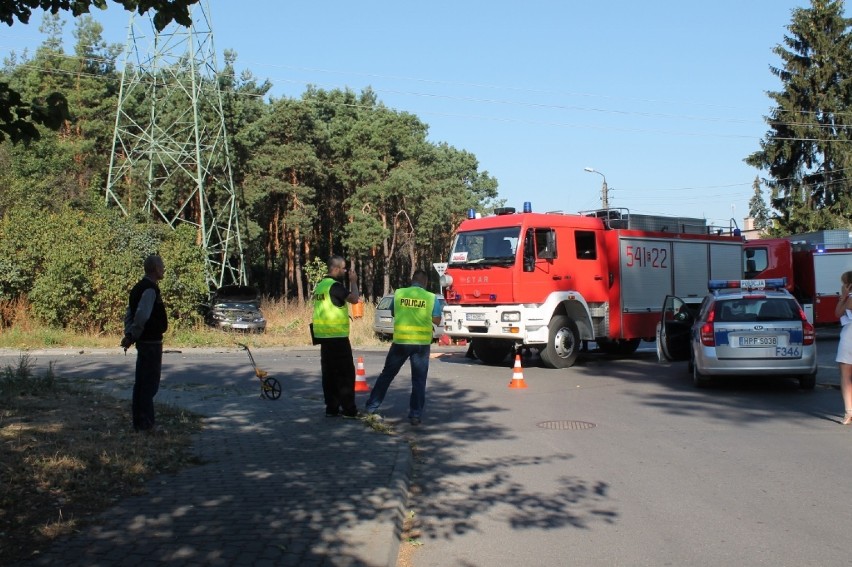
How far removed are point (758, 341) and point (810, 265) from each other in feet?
50.3

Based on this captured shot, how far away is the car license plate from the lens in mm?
12836

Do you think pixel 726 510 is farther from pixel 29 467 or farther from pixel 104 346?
pixel 104 346

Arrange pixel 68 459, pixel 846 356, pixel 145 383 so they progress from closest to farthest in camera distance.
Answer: pixel 68 459
pixel 145 383
pixel 846 356

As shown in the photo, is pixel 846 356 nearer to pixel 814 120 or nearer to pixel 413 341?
pixel 413 341

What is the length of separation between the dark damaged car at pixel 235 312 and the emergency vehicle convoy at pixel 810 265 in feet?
53.3

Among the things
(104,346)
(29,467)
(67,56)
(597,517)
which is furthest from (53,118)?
(67,56)

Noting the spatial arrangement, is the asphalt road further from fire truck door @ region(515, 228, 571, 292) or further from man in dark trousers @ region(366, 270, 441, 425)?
fire truck door @ region(515, 228, 571, 292)

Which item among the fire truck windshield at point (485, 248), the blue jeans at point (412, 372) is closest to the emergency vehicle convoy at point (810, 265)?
the fire truck windshield at point (485, 248)

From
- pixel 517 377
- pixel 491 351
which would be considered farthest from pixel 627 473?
pixel 491 351

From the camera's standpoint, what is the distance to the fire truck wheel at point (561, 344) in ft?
56.4

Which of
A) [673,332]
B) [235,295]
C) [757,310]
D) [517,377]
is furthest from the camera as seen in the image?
[235,295]

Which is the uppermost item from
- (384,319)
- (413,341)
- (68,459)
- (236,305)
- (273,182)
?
(273,182)

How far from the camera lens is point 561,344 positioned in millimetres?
17422

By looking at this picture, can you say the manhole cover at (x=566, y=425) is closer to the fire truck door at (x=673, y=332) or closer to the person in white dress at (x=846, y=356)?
the person in white dress at (x=846, y=356)
